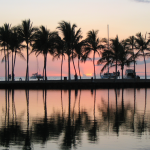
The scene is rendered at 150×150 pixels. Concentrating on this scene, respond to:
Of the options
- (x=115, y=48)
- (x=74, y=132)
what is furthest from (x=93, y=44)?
(x=74, y=132)

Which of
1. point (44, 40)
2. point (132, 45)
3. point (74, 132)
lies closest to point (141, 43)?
point (132, 45)

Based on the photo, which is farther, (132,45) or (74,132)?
(132,45)

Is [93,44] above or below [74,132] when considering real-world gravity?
above

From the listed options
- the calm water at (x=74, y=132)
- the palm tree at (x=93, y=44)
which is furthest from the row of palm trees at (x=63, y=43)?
the calm water at (x=74, y=132)

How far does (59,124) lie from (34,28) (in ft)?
126

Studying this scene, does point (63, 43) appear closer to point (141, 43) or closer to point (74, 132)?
point (141, 43)

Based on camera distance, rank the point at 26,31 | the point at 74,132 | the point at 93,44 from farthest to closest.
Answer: the point at 93,44 → the point at 26,31 → the point at 74,132

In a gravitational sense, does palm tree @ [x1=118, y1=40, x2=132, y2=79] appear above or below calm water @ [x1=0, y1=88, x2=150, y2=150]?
above

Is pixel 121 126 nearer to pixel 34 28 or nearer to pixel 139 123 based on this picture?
pixel 139 123

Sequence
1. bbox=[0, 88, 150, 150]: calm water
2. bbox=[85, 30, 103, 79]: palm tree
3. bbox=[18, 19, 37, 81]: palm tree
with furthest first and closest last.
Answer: bbox=[85, 30, 103, 79]: palm tree
bbox=[18, 19, 37, 81]: palm tree
bbox=[0, 88, 150, 150]: calm water

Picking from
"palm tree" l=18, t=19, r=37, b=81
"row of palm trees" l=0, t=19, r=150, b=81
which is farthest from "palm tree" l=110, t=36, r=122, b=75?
"palm tree" l=18, t=19, r=37, b=81

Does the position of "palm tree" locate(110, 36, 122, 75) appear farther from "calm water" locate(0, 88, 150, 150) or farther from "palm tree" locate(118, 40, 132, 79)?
"calm water" locate(0, 88, 150, 150)

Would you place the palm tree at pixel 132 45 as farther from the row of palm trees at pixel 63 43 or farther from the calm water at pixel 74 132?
the calm water at pixel 74 132

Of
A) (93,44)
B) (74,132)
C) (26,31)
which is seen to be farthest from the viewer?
(93,44)
